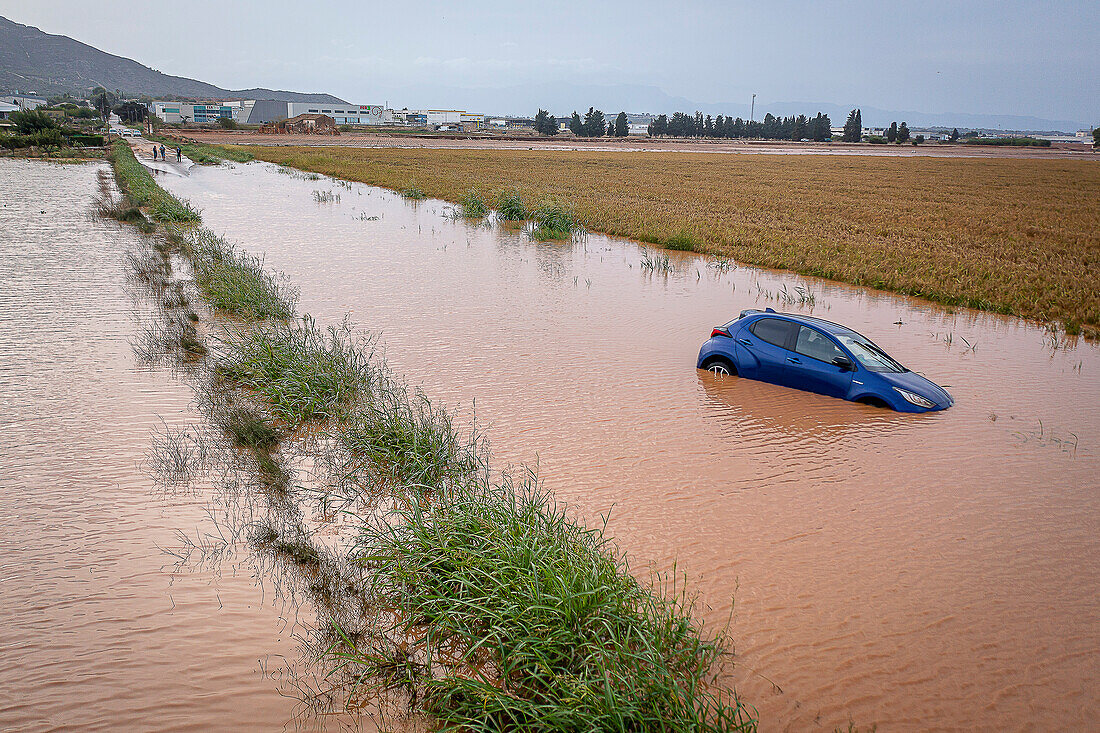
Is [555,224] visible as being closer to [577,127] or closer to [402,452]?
[402,452]

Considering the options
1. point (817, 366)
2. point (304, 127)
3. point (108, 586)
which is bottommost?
point (108, 586)

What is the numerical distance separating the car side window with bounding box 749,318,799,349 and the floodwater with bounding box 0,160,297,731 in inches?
323

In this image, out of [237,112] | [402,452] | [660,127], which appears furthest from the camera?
[660,127]

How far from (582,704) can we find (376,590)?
2.34 meters

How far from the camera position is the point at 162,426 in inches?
346

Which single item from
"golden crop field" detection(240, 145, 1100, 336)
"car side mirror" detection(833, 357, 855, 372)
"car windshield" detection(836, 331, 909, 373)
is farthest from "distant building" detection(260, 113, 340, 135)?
"car side mirror" detection(833, 357, 855, 372)

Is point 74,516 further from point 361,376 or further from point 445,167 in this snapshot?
point 445,167

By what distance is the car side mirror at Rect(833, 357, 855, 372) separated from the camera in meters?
10.1

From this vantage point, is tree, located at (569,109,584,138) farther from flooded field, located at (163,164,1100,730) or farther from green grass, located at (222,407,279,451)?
green grass, located at (222,407,279,451)

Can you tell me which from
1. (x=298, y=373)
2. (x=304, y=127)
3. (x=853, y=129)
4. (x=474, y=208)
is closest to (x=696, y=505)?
(x=298, y=373)

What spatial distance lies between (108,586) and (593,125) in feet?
580

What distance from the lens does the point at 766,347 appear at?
10875 millimetres

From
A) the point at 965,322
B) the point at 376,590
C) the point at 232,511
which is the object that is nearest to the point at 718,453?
the point at 376,590

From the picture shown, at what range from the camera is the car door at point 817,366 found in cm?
1020
